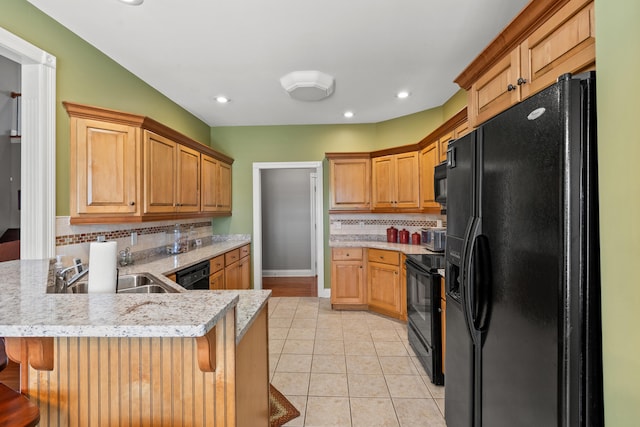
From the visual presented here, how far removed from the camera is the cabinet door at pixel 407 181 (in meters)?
3.74

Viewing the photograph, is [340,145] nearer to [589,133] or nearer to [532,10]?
[532,10]

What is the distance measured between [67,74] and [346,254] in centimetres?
330

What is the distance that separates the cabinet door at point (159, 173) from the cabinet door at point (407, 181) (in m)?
2.68

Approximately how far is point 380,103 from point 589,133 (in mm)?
3173

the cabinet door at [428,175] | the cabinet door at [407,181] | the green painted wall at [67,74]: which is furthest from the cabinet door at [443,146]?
the green painted wall at [67,74]

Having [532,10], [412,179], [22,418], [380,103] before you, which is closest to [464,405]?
[22,418]

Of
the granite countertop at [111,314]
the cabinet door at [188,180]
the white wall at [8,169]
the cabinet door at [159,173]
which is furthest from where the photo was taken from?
the cabinet door at [188,180]

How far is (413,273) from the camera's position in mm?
2797

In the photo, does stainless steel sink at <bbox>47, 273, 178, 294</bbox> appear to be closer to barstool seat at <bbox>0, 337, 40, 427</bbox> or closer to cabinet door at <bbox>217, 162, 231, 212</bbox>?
barstool seat at <bbox>0, 337, 40, 427</bbox>

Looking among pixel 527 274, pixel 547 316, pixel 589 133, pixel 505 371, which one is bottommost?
pixel 505 371

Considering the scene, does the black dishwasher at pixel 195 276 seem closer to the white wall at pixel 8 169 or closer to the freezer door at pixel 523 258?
the white wall at pixel 8 169

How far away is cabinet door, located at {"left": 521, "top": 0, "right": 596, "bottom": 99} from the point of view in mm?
1094

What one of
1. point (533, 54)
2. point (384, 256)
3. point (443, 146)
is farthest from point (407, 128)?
point (533, 54)

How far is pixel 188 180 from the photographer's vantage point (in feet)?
11.1
